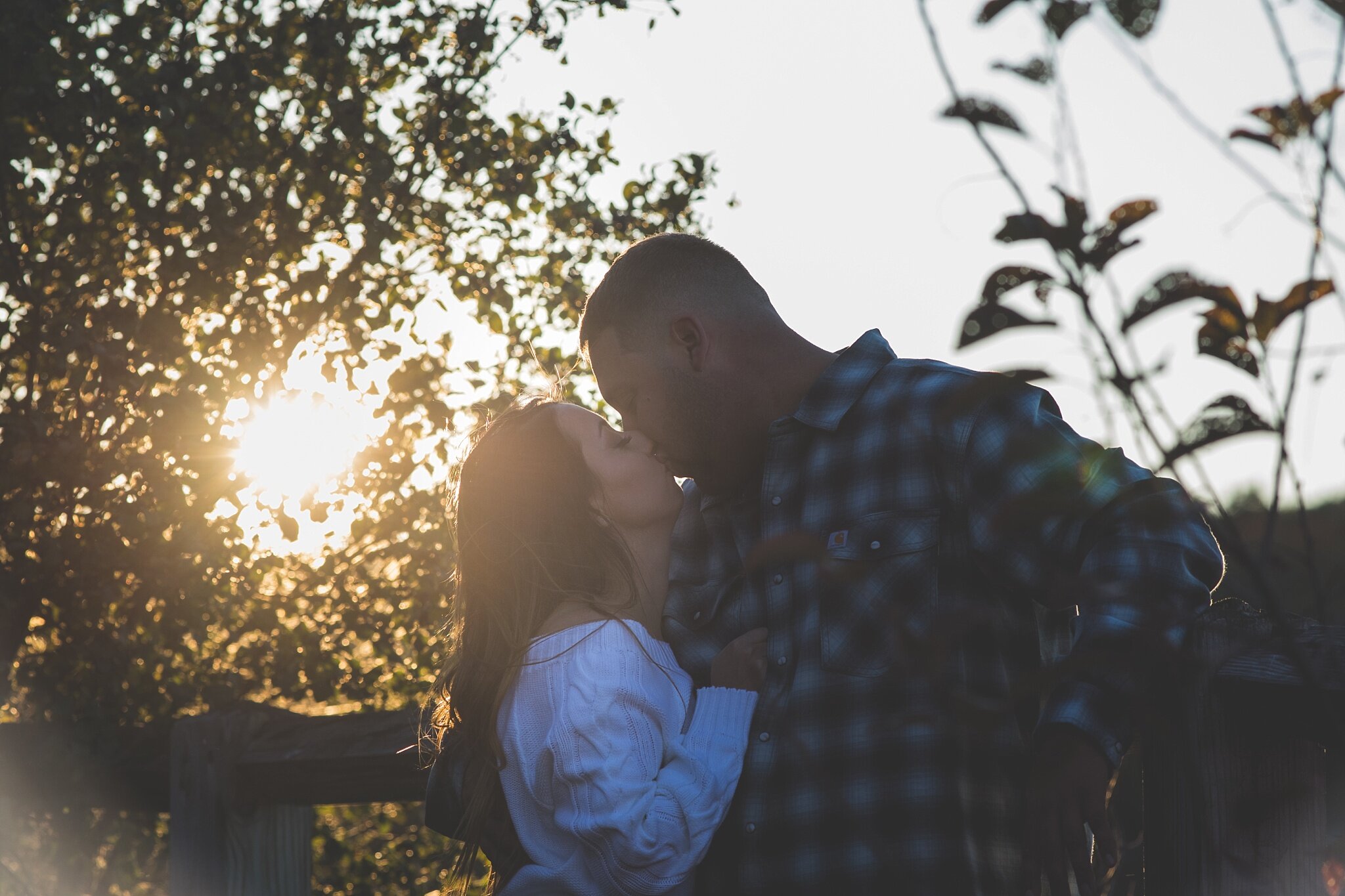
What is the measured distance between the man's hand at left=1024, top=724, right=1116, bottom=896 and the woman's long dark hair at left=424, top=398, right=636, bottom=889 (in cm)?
106

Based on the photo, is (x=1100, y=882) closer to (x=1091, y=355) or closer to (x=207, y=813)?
(x=1091, y=355)

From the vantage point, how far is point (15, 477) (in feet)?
11.7

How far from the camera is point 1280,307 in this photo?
2.62 ft

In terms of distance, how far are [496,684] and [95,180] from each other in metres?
2.73

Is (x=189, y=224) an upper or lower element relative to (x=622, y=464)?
upper

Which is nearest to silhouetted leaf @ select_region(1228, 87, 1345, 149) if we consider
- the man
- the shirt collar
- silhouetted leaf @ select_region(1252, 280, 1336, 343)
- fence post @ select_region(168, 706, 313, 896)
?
silhouetted leaf @ select_region(1252, 280, 1336, 343)

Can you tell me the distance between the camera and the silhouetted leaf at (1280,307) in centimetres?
80

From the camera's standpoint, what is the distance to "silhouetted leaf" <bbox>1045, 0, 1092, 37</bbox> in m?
0.77

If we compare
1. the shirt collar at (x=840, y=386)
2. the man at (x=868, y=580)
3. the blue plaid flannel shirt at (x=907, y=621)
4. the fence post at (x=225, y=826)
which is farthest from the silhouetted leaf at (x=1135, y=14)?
the fence post at (x=225, y=826)

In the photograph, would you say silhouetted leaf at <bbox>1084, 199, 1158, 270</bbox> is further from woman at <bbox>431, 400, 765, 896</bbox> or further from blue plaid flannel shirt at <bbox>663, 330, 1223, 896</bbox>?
woman at <bbox>431, 400, 765, 896</bbox>

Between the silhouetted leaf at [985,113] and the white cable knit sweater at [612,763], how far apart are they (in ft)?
4.84

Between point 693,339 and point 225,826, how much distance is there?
1.91 meters

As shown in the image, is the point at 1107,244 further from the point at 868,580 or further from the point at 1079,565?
the point at 868,580

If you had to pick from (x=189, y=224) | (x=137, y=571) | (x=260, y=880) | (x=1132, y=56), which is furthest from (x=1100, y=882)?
(x=189, y=224)
